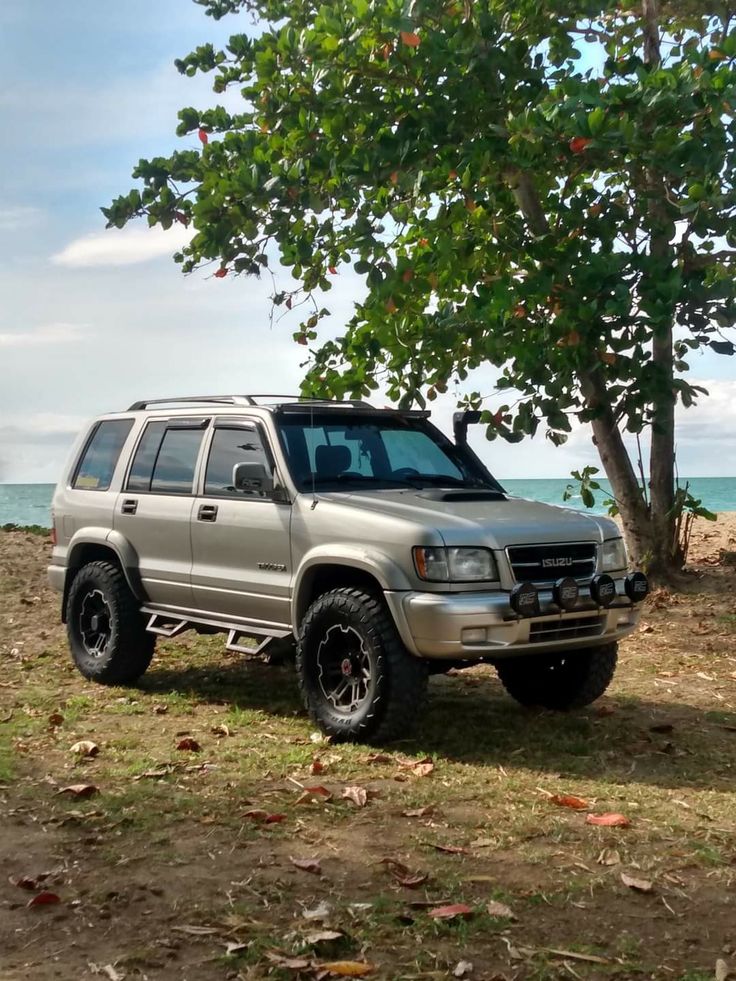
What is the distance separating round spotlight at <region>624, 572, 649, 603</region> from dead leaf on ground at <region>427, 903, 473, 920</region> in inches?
134

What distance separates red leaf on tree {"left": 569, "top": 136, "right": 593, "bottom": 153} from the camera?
9.94 meters

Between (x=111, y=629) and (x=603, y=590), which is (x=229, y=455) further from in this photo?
(x=603, y=590)

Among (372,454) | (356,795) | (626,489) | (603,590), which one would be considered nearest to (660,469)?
(626,489)

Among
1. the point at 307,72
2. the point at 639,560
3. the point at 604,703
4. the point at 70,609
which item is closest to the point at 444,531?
the point at 604,703

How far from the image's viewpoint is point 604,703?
890cm

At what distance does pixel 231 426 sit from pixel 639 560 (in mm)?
6740

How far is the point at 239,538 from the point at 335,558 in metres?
1.06

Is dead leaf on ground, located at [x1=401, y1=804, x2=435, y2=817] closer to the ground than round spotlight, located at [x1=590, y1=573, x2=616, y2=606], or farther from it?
closer to the ground

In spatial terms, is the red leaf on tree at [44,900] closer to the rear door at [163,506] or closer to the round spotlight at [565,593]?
the round spotlight at [565,593]

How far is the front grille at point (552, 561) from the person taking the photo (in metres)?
7.05

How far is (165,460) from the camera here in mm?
8883

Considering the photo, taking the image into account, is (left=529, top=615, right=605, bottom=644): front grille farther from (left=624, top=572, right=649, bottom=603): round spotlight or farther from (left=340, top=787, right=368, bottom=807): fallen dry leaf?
(left=340, top=787, right=368, bottom=807): fallen dry leaf

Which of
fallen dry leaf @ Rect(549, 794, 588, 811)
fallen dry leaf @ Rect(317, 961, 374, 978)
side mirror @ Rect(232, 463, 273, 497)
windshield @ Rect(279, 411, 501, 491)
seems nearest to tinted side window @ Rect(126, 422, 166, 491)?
windshield @ Rect(279, 411, 501, 491)

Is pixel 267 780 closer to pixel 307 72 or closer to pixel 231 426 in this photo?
pixel 231 426
